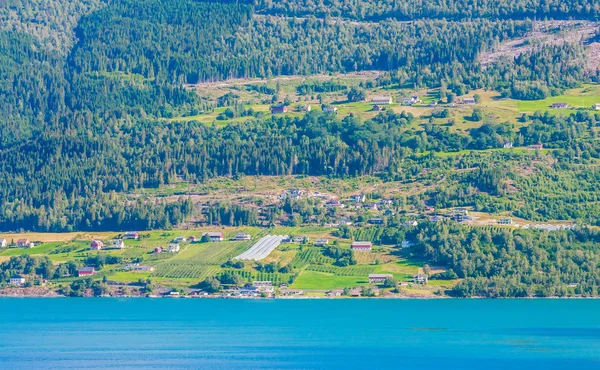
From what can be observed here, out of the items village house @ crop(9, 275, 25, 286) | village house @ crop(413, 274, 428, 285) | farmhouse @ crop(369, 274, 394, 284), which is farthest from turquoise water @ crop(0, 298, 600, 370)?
village house @ crop(9, 275, 25, 286)

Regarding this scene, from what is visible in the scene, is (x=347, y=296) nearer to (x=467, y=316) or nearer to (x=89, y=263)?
(x=467, y=316)

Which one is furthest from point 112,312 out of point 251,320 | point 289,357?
point 289,357

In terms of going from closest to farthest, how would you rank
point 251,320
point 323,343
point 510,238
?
1. point 323,343
2. point 251,320
3. point 510,238

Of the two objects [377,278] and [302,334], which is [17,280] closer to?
[377,278]

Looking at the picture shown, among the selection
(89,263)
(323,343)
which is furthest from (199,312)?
(323,343)

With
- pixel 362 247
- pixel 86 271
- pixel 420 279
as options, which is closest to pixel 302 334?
pixel 420 279

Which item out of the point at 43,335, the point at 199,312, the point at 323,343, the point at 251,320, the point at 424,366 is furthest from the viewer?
the point at 199,312

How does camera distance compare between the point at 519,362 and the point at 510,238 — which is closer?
the point at 519,362
